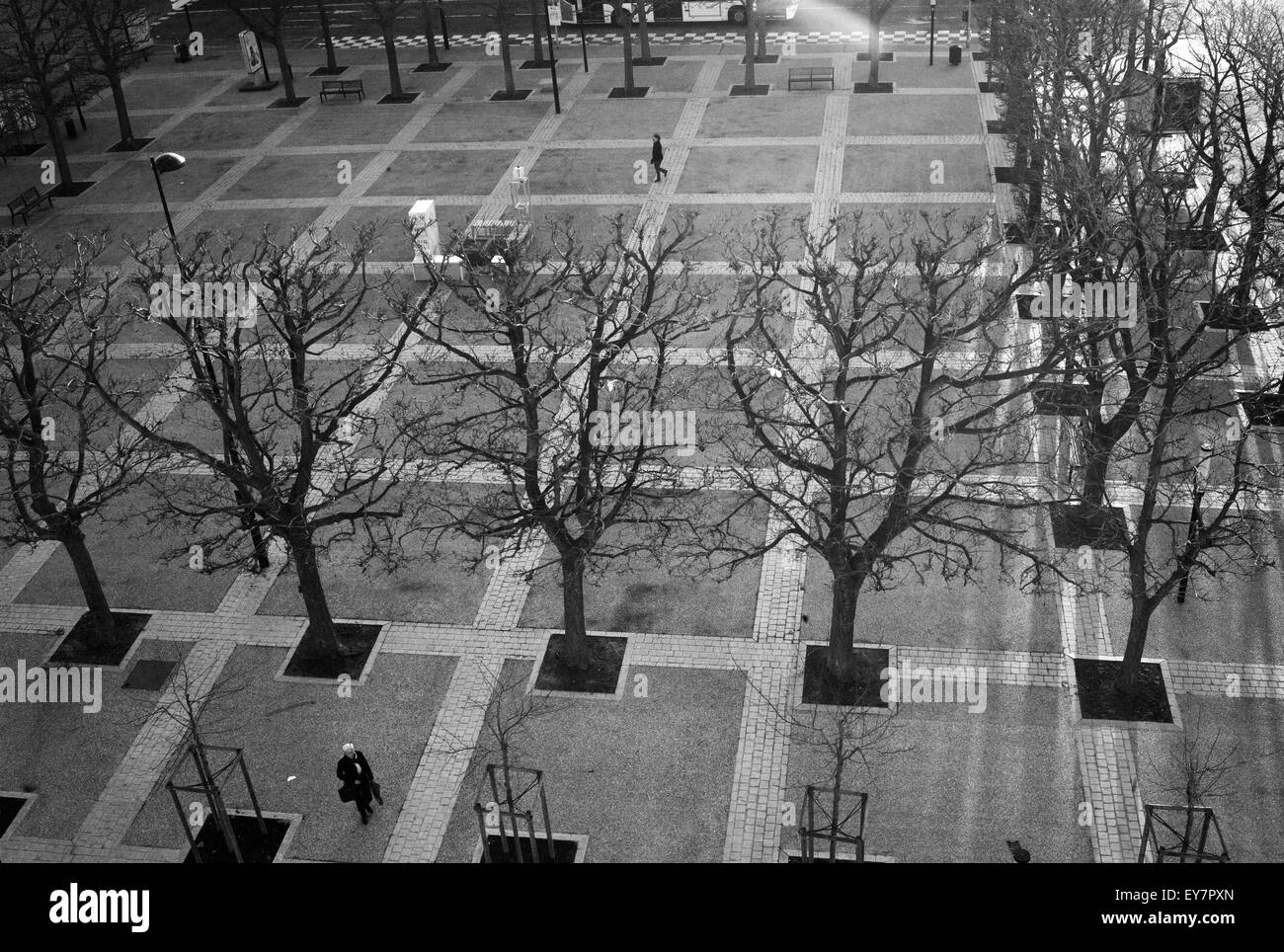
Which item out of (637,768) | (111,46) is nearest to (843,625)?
(637,768)

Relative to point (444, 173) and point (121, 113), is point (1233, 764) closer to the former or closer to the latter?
point (444, 173)

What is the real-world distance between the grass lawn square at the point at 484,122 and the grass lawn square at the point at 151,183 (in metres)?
8.24

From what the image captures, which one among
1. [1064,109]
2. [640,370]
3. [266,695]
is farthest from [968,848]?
[1064,109]

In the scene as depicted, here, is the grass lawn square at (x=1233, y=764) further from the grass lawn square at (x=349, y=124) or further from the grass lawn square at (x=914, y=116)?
the grass lawn square at (x=349, y=124)

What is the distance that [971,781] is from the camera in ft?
82.0

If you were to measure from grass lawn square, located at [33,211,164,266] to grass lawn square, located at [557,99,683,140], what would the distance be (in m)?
16.0

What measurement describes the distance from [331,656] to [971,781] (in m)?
13.1

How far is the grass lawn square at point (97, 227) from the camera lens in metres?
48.0

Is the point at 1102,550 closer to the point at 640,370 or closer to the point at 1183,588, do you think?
the point at 1183,588

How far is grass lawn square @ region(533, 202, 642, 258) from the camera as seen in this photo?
45.3m

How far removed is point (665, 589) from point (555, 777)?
235 inches

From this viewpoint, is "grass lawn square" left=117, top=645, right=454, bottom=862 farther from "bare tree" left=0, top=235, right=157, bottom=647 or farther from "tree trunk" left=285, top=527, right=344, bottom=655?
"bare tree" left=0, top=235, right=157, bottom=647

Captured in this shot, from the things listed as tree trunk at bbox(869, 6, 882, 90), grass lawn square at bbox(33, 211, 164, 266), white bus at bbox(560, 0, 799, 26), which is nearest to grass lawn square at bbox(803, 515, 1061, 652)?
grass lawn square at bbox(33, 211, 164, 266)

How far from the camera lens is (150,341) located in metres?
41.4
